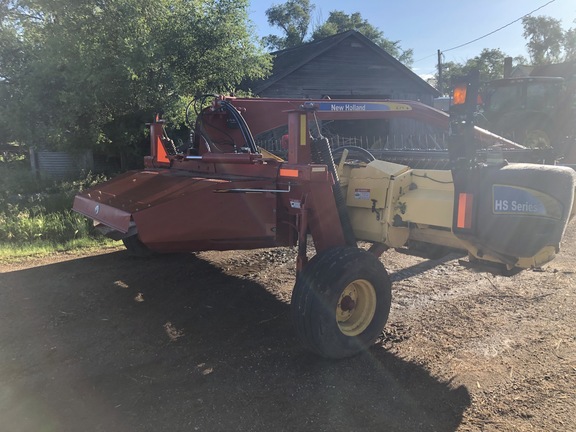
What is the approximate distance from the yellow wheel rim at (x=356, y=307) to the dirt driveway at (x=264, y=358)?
0.24m

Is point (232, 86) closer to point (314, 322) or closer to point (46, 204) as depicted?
point (46, 204)

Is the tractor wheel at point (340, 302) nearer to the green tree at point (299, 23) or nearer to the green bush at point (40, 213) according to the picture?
the green bush at point (40, 213)

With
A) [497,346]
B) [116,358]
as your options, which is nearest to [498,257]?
[497,346]

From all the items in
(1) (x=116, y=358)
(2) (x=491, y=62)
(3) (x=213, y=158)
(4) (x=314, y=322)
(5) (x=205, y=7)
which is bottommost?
(1) (x=116, y=358)

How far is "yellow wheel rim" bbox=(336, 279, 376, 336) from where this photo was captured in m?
3.57

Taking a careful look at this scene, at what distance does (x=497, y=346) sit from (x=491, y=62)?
64897 mm

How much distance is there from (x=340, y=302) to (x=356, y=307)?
21 centimetres

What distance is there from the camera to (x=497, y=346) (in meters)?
3.66

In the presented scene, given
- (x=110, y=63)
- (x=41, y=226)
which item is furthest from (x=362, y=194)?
(x=110, y=63)

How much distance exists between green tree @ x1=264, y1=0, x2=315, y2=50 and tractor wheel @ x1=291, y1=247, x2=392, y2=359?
134ft

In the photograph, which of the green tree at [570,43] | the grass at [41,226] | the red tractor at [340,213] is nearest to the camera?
the red tractor at [340,213]

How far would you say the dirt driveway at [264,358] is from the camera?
9.24 feet

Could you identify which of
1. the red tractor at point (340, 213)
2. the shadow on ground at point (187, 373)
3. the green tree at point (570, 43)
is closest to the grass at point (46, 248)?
the shadow on ground at point (187, 373)

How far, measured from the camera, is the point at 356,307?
3.70 metres
